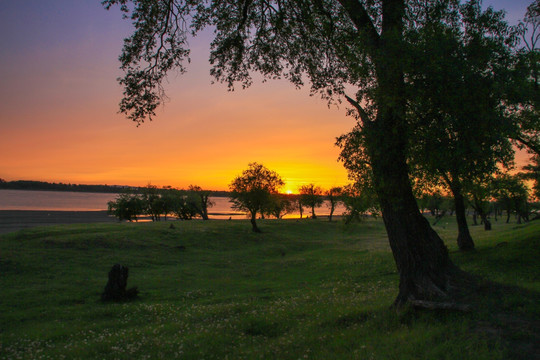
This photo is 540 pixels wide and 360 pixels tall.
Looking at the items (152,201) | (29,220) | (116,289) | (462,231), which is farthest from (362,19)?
(29,220)

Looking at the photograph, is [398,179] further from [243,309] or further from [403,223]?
[243,309]

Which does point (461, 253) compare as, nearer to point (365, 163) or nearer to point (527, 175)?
point (365, 163)

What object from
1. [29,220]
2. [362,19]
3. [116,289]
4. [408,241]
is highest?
[362,19]

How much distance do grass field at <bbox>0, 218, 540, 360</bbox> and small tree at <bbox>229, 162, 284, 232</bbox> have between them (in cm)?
2449

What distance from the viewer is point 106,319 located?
15.5 m

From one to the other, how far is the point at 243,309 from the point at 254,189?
1857 inches

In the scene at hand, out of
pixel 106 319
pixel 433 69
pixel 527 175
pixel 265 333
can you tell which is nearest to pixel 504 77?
pixel 433 69

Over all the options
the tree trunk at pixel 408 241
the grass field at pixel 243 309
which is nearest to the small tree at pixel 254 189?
the grass field at pixel 243 309

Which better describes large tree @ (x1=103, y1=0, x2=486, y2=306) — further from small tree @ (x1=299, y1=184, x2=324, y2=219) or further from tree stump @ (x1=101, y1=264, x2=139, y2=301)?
small tree @ (x1=299, y1=184, x2=324, y2=219)

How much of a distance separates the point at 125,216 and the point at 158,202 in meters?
9.11

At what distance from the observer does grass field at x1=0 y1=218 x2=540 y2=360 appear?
342 inches

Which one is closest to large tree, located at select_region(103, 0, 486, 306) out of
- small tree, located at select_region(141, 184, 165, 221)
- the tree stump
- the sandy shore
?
the tree stump

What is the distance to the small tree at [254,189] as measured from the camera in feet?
205

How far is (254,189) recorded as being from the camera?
62406 mm
